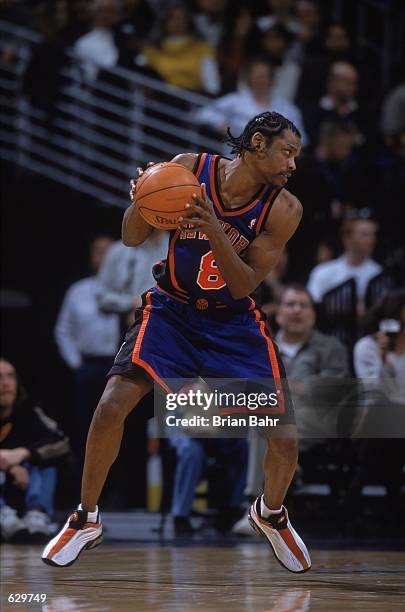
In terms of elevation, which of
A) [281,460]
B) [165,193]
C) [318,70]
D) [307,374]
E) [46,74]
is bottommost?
[281,460]

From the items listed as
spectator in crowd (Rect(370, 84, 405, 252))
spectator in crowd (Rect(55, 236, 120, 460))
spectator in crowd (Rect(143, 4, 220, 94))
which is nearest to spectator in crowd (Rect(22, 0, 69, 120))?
spectator in crowd (Rect(143, 4, 220, 94))

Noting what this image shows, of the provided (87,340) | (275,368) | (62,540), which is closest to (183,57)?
(87,340)

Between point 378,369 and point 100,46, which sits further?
point 100,46

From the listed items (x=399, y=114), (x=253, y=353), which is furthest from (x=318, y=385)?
(x=399, y=114)

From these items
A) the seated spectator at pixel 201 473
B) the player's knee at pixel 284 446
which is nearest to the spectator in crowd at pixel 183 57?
the seated spectator at pixel 201 473

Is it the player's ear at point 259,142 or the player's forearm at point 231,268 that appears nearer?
the player's forearm at point 231,268

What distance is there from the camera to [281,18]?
12.8 metres

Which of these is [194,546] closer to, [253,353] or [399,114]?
[253,353]

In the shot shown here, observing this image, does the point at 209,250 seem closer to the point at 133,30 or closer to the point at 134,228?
the point at 134,228

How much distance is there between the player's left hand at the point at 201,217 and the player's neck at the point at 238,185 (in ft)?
1.33

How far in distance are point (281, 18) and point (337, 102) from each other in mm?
1771

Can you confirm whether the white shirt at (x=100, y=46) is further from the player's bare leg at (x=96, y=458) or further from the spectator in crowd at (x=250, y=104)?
the player's bare leg at (x=96, y=458)

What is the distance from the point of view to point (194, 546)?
745cm

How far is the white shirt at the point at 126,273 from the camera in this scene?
9.59m
